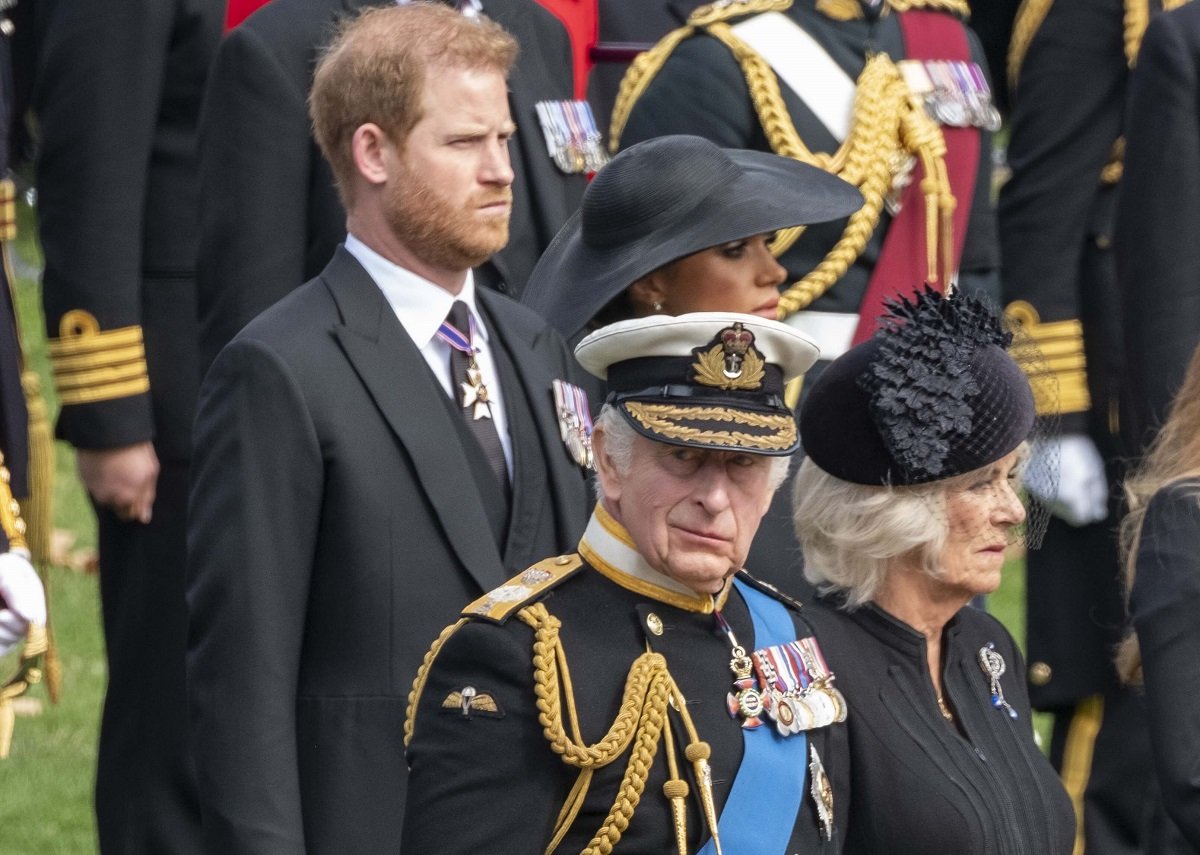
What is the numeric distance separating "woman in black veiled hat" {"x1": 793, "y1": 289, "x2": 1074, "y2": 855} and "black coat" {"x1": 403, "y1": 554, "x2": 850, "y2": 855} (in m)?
0.48

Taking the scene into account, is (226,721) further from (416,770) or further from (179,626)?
(179,626)

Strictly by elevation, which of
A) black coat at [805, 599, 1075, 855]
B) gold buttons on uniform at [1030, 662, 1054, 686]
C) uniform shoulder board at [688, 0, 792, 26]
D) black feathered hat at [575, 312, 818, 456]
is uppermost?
uniform shoulder board at [688, 0, 792, 26]

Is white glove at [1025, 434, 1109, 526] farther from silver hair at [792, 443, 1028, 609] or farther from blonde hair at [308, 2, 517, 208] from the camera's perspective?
blonde hair at [308, 2, 517, 208]

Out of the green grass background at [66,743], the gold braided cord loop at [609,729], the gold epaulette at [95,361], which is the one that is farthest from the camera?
the green grass background at [66,743]

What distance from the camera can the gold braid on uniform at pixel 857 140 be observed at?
18.2 feet

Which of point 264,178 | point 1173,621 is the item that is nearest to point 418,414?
point 264,178

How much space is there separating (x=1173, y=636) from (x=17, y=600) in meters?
1.82

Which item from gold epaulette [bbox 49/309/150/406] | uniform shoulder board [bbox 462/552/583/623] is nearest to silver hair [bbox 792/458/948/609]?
uniform shoulder board [bbox 462/552/583/623]

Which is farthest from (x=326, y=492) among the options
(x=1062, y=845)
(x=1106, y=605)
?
(x=1106, y=605)

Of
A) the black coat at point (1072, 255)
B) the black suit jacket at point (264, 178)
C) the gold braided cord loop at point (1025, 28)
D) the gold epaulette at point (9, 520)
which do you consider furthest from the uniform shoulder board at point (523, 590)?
the gold braided cord loop at point (1025, 28)

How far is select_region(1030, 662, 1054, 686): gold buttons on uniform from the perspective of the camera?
663cm

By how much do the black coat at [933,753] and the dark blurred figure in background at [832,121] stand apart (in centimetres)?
118

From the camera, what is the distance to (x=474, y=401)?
185 inches

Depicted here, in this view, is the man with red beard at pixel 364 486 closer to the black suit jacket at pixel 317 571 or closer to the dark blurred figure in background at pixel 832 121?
the black suit jacket at pixel 317 571
